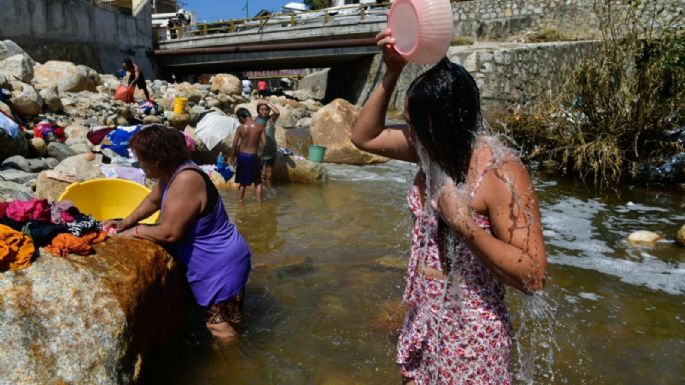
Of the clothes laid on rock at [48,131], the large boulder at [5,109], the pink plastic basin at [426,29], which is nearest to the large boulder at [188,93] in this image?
the clothes laid on rock at [48,131]

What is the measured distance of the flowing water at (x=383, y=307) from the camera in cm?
350

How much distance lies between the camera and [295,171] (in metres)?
9.99

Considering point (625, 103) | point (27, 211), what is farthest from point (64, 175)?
point (625, 103)

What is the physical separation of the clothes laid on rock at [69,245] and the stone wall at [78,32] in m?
17.0

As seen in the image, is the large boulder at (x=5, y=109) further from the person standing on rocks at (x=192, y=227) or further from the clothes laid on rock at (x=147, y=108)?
the person standing on rocks at (x=192, y=227)

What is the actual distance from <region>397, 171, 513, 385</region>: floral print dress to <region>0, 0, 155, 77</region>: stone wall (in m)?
18.5

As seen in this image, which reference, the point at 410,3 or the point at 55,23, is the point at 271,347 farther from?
the point at 55,23

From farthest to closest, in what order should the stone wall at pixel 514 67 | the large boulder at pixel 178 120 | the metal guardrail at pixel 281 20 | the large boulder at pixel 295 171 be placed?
1. the metal guardrail at pixel 281 20
2. the stone wall at pixel 514 67
3. the large boulder at pixel 178 120
4. the large boulder at pixel 295 171

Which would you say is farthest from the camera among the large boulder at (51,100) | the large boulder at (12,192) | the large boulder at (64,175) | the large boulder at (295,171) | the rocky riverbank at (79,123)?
the large boulder at (51,100)

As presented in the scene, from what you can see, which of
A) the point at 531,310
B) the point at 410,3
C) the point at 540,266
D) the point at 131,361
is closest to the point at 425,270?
the point at 540,266

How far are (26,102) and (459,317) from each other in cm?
968

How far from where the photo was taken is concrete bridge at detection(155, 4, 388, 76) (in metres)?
22.1

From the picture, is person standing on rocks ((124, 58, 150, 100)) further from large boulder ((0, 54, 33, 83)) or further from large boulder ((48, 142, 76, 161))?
large boulder ((48, 142, 76, 161))

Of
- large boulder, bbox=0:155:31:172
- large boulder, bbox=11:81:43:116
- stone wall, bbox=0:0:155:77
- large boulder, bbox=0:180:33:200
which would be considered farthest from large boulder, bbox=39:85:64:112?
stone wall, bbox=0:0:155:77
